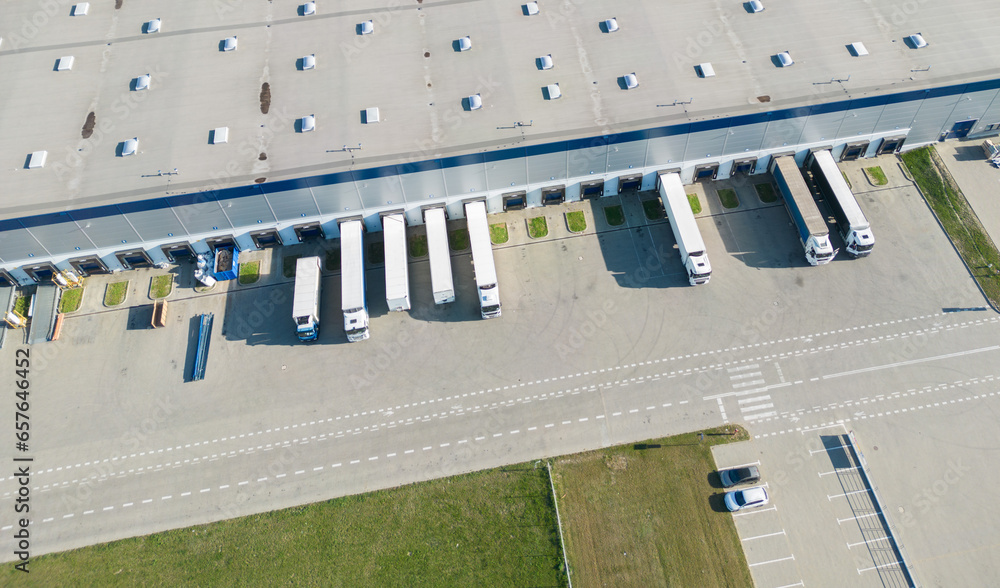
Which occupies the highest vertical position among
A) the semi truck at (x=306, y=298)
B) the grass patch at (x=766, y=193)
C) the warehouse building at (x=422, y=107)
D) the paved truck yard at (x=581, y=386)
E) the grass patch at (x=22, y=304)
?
the warehouse building at (x=422, y=107)

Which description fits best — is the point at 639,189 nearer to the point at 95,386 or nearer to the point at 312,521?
the point at 312,521

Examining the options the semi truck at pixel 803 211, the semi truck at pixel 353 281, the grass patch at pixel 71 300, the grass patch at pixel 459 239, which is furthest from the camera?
the grass patch at pixel 459 239

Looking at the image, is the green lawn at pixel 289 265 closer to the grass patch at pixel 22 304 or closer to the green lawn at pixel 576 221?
the grass patch at pixel 22 304

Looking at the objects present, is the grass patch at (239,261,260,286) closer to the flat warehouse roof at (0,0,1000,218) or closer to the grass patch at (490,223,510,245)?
the flat warehouse roof at (0,0,1000,218)

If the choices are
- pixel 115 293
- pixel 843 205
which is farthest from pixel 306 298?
pixel 843 205

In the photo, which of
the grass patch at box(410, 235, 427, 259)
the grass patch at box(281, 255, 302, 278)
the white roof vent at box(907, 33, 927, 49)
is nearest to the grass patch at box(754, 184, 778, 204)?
the white roof vent at box(907, 33, 927, 49)

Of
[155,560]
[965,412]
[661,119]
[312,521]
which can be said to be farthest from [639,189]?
[155,560]

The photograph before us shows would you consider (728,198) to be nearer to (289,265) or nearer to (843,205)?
(843,205)

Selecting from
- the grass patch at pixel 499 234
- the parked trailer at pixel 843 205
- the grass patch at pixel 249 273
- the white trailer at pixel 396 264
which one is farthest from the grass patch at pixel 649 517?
the grass patch at pixel 249 273
